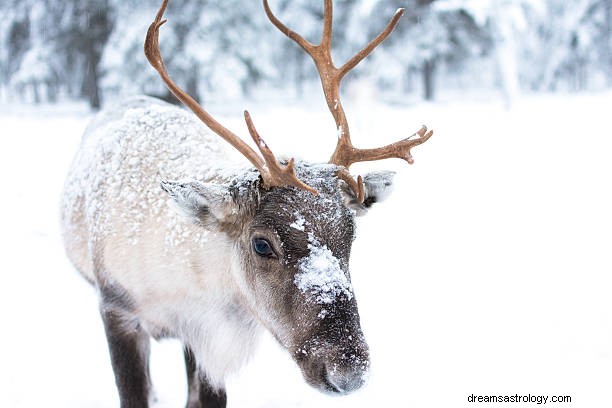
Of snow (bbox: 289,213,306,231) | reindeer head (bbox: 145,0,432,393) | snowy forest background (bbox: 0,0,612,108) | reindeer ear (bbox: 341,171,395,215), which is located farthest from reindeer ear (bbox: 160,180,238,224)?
snowy forest background (bbox: 0,0,612,108)

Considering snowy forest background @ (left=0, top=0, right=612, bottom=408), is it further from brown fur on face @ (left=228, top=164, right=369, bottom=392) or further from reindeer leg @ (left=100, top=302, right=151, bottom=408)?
reindeer leg @ (left=100, top=302, right=151, bottom=408)

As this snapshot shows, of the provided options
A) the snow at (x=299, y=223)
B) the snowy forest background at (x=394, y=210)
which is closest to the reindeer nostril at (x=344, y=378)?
the snowy forest background at (x=394, y=210)

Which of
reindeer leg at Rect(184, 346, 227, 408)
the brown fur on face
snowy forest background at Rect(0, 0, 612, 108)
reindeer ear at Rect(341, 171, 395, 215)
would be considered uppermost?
snowy forest background at Rect(0, 0, 612, 108)

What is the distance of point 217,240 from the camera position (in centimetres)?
287

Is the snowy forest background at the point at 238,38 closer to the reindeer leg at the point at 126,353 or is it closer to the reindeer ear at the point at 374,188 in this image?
the reindeer leg at the point at 126,353

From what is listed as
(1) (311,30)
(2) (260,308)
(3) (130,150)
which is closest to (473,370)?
(2) (260,308)

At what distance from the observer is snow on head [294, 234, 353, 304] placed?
235cm

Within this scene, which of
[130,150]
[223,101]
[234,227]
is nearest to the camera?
[234,227]

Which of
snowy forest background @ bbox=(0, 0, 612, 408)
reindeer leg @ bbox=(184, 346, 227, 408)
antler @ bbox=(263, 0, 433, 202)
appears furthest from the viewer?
snowy forest background @ bbox=(0, 0, 612, 408)

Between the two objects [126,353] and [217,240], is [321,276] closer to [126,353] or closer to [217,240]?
[217,240]

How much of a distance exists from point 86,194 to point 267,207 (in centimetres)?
168

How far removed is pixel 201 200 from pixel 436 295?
381cm

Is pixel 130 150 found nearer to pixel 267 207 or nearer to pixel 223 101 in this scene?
pixel 267 207

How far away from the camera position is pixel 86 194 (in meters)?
3.73
